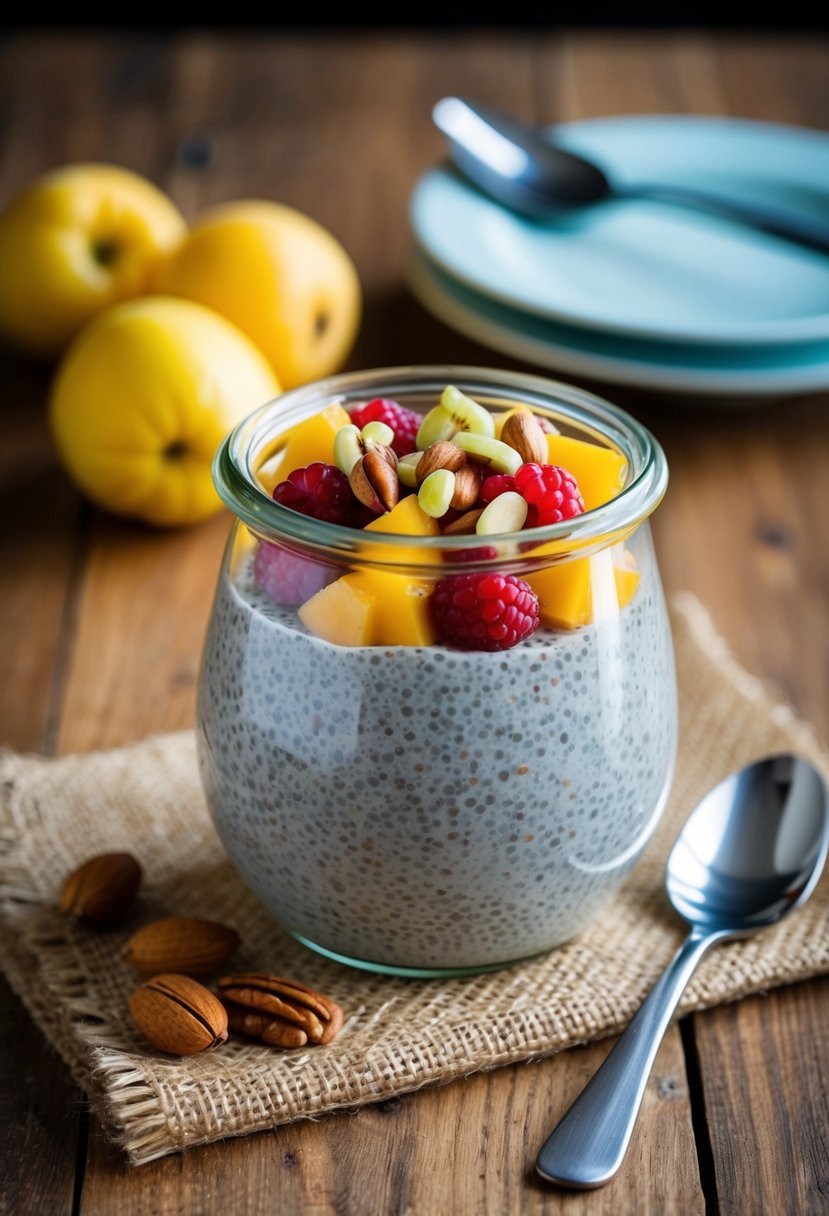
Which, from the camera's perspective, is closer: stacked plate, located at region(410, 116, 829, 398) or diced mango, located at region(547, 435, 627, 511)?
diced mango, located at region(547, 435, 627, 511)

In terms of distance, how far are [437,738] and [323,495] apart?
14cm

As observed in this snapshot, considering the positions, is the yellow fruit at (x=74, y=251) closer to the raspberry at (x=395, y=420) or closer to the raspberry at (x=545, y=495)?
the raspberry at (x=395, y=420)

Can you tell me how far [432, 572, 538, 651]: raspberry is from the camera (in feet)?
2.26

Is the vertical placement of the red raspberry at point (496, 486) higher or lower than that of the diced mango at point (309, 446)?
higher

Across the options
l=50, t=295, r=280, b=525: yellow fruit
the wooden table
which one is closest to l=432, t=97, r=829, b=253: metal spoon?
the wooden table

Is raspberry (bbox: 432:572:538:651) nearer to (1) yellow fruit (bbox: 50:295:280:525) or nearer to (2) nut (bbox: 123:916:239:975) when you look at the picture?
(2) nut (bbox: 123:916:239:975)

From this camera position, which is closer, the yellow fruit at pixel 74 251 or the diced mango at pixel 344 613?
the diced mango at pixel 344 613

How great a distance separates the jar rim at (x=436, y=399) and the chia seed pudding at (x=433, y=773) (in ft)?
0.14

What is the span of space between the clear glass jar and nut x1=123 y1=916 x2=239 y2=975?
4cm

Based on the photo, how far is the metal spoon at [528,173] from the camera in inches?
63.7

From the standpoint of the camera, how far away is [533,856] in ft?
2.47

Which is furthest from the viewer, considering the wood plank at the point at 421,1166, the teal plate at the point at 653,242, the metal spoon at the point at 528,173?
the metal spoon at the point at 528,173

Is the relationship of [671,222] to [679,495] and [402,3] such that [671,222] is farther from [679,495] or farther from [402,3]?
[402,3]

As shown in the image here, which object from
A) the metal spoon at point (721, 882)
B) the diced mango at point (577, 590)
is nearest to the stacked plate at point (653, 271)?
the metal spoon at point (721, 882)
